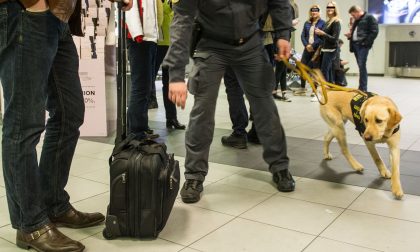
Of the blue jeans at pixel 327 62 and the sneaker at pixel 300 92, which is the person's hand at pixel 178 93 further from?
the sneaker at pixel 300 92

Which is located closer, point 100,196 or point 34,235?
point 34,235

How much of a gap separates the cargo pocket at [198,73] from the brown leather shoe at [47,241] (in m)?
1.05

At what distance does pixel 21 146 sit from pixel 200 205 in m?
1.03

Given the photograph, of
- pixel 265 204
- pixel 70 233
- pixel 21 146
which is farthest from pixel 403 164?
pixel 21 146

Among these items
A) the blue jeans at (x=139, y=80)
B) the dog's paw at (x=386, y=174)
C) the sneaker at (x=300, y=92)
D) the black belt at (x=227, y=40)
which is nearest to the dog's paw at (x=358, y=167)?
the dog's paw at (x=386, y=174)

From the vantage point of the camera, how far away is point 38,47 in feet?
5.43

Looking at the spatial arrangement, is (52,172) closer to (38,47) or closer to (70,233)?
(70,233)

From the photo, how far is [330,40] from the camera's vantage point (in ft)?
22.5

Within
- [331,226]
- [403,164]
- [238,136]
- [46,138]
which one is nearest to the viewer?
[46,138]

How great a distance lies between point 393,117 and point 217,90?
986mm

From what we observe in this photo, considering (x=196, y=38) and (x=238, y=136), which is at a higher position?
(x=196, y=38)

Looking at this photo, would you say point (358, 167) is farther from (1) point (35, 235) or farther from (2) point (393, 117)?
(1) point (35, 235)

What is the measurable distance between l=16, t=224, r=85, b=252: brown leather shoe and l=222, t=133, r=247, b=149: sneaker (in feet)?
6.68

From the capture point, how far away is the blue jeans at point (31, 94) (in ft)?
5.33
